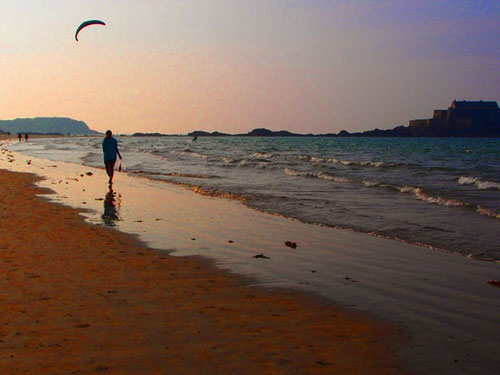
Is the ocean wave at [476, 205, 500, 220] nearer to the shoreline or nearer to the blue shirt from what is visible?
the shoreline

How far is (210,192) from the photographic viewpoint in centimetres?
1848

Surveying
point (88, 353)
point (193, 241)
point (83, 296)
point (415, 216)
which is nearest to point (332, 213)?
point (415, 216)

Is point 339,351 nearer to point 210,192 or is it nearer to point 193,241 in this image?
point 193,241

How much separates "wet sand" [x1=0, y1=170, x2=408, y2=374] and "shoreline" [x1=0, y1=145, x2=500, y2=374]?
1.27 ft

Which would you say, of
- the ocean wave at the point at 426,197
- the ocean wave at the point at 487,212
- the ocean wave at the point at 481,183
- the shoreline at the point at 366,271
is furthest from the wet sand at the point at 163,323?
the ocean wave at the point at 481,183

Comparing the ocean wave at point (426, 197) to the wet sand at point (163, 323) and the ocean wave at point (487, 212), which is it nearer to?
the ocean wave at point (487, 212)

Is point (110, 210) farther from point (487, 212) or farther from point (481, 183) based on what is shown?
point (481, 183)

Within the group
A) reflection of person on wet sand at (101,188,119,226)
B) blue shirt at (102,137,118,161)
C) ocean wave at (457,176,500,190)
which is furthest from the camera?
ocean wave at (457,176,500,190)

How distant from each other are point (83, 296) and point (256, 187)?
1520 cm

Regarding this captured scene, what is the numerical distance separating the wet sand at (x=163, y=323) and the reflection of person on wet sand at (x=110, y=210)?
357 centimetres

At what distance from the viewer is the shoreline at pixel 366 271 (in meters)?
4.72

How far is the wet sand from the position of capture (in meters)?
4.06

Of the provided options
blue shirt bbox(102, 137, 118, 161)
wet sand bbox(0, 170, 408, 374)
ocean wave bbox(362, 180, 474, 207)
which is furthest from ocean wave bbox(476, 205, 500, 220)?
blue shirt bbox(102, 137, 118, 161)

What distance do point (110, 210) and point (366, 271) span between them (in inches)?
310
